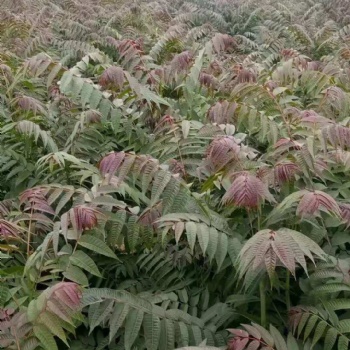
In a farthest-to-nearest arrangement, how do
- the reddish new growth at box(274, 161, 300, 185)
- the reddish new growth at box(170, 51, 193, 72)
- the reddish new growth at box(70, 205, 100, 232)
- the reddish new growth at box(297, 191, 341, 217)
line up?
the reddish new growth at box(170, 51, 193, 72), the reddish new growth at box(274, 161, 300, 185), the reddish new growth at box(70, 205, 100, 232), the reddish new growth at box(297, 191, 341, 217)

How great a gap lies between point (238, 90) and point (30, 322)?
1512mm

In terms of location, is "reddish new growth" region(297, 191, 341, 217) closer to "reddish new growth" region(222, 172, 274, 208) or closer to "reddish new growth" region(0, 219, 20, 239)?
"reddish new growth" region(222, 172, 274, 208)

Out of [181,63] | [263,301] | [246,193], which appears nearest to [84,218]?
[246,193]

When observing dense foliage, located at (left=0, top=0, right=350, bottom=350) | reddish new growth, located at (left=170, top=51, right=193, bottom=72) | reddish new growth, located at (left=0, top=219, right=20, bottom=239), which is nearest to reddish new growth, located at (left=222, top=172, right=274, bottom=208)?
dense foliage, located at (left=0, top=0, right=350, bottom=350)

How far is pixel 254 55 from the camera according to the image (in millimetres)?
5004

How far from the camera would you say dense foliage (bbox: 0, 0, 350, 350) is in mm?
1893

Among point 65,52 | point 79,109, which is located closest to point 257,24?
point 65,52

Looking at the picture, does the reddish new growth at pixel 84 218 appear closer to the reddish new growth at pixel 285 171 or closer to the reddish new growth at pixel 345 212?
the reddish new growth at pixel 285 171

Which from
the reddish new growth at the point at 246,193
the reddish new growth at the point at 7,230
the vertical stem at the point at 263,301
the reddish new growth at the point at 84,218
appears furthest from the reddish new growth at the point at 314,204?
the reddish new growth at the point at 7,230

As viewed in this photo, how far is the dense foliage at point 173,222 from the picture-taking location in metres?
1.89

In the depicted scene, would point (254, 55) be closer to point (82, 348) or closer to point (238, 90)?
point (238, 90)

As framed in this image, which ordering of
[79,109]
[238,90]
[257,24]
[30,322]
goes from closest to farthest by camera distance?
[30,322] → [238,90] → [79,109] → [257,24]

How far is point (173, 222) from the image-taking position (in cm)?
201

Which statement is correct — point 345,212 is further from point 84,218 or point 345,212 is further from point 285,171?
point 84,218
